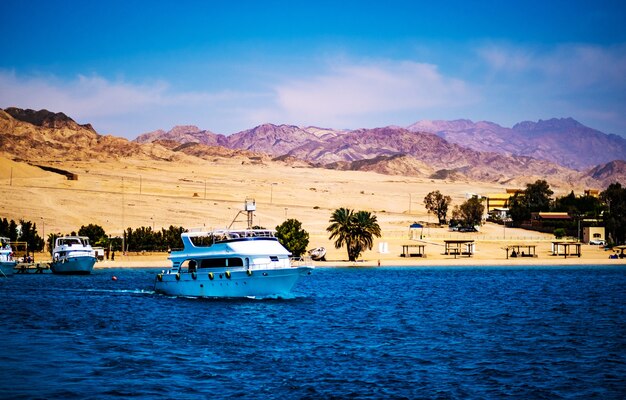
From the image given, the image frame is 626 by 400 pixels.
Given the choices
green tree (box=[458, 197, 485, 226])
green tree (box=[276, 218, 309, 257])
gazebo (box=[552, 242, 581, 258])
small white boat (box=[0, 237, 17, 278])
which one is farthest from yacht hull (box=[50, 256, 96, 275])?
green tree (box=[458, 197, 485, 226])

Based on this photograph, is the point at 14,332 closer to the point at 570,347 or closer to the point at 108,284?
the point at 570,347

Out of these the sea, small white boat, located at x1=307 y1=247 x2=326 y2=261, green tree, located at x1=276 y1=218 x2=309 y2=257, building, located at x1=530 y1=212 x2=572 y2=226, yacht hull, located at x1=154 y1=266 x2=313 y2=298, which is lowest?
the sea

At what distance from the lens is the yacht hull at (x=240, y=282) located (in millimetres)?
69500

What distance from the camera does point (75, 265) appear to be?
355 ft

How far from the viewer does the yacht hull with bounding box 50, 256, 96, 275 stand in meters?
108

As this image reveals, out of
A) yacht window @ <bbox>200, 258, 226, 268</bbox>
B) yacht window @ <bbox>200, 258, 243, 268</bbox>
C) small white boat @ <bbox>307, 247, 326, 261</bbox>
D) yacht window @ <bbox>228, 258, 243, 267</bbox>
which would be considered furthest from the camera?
small white boat @ <bbox>307, 247, 326, 261</bbox>

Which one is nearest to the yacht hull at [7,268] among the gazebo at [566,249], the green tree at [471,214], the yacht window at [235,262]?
the yacht window at [235,262]

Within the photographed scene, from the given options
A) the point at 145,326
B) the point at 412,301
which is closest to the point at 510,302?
the point at 412,301

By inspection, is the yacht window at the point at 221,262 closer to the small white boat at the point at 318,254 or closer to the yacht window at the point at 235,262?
the yacht window at the point at 235,262

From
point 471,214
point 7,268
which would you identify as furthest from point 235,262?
point 471,214

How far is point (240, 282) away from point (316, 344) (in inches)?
880

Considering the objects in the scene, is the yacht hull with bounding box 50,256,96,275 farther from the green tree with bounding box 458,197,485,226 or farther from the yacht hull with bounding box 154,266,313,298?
the green tree with bounding box 458,197,485,226

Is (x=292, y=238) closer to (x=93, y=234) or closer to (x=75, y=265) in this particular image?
(x=75, y=265)

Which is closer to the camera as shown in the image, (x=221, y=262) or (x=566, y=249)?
(x=221, y=262)
